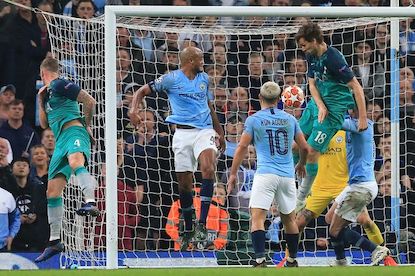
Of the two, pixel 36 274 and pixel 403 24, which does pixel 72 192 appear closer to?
pixel 403 24

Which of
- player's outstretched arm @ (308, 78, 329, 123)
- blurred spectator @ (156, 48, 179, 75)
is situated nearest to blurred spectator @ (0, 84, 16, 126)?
blurred spectator @ (156, 48, 179, 75)

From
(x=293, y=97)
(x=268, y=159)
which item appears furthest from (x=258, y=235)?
(x=293, y=97)

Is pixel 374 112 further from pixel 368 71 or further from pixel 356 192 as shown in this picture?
pixel 356 192

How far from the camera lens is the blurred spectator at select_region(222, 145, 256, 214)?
14.0 meters

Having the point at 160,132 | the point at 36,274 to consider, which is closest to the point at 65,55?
the point at 160,132

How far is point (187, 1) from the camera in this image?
15164 mm

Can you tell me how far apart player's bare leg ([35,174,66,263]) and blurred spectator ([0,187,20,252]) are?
67cm

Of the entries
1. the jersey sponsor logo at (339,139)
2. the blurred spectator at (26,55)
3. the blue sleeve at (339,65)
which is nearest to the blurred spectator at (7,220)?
the blurred spectator at (26,55)

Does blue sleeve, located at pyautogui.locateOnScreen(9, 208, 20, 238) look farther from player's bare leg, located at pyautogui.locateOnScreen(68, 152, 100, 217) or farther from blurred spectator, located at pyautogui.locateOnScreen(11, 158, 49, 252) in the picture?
player's bare leg, located at pyautogui.locateOnScreen(68, 152, 100, 217)

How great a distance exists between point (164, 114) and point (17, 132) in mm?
1756

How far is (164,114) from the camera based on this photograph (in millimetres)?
14562

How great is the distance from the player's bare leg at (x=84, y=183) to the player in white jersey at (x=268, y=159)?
145cm

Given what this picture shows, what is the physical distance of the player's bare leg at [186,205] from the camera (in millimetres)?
12719

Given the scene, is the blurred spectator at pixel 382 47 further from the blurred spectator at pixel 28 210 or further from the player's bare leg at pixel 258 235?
the blurred spectator at pixel 28 210
